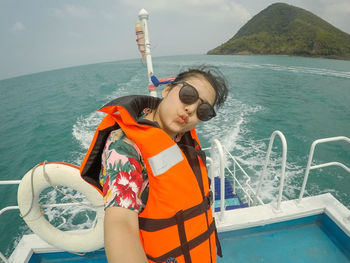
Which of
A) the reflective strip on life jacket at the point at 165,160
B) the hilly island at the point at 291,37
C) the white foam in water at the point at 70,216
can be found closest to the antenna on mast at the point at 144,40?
the reflective strip on life jacket at the point at 165,160

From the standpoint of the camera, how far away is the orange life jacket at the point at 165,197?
898mm

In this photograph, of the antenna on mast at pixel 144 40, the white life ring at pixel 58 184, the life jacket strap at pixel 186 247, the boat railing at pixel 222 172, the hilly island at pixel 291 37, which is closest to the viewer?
the life jacket strap at pixel 186 247

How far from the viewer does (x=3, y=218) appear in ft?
15.7

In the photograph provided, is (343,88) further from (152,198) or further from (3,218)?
(3,218)

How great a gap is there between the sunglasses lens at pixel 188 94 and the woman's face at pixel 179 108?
0.02 m

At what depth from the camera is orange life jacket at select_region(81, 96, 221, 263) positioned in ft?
2.95

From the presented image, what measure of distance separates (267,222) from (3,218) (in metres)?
6.15

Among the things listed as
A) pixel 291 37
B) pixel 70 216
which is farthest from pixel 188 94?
pixel 291 37

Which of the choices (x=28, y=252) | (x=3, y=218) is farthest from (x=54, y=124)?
(x=28, y=252)

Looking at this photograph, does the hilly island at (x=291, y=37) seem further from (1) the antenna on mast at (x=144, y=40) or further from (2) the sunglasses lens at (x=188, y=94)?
(2) the sunglasses lens at (x=188, y=94)

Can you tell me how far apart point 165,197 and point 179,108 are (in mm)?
490

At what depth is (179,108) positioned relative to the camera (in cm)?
108

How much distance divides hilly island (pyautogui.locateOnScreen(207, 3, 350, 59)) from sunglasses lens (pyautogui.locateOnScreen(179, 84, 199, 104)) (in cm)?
5078

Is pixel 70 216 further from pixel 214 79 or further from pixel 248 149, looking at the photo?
pixel 248 149
